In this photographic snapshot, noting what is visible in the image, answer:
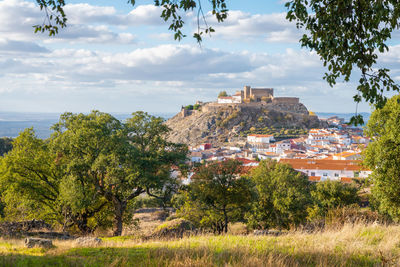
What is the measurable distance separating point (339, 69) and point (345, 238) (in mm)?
3120

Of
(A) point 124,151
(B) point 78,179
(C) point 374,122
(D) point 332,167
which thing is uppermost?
(C) point 374,122

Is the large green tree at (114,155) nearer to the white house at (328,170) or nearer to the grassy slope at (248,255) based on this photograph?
the grassy slope at (248,255)

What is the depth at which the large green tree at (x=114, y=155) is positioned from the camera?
49.4 feet

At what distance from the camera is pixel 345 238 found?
6.55m

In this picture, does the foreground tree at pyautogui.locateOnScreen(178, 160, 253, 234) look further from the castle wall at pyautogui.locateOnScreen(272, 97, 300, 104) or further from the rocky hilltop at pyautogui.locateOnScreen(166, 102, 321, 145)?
the castle wall at pyautogui.locateOnScreen(272, 97, 300, 104)

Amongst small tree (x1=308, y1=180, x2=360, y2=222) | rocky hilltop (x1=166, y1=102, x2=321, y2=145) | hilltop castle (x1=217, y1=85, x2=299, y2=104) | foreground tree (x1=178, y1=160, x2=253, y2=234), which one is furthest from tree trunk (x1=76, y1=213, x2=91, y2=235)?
hilltop castle (x1=217, y1=85, x2=299, y2=104)

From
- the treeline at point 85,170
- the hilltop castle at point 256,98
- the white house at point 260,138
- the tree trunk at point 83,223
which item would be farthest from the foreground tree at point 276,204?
the hilltop castle at point 256,98

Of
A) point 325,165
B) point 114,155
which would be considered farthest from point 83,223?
point 325,165

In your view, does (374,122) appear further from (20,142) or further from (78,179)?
(20,142)

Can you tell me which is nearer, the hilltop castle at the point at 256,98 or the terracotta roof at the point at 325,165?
the terracotta roof at the point at 325,165

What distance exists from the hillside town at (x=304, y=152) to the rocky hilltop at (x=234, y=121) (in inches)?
382

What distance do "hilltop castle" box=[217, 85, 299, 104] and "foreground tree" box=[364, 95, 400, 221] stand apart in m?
120

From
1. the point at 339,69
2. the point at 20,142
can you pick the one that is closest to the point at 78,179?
the point at 20,142

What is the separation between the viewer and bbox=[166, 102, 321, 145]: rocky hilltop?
121 metres
